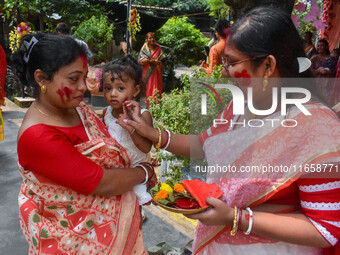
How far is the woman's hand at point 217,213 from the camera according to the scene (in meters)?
1.20

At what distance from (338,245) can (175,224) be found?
2.23m

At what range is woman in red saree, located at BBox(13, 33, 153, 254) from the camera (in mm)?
1300

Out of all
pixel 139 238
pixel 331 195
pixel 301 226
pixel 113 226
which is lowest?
pixel 139 238

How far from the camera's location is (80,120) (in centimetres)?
157

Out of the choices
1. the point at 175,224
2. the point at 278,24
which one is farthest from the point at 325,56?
the point at 278,24

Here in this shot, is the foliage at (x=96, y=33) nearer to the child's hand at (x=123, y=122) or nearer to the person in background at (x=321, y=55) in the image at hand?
the person in background at (x=321, y=55)

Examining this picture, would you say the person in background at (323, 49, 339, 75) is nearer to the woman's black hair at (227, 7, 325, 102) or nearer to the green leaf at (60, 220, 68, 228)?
the woman's black hair at (227, 7, 325, 102)

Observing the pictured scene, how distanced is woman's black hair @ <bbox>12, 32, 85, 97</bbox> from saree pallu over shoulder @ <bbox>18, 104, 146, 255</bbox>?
295mm

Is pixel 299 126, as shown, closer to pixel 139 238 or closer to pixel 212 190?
pixel 212 190

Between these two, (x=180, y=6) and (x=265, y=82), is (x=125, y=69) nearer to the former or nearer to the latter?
(x=265, y=82)

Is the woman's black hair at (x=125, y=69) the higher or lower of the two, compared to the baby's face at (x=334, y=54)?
higher

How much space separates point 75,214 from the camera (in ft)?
4.75

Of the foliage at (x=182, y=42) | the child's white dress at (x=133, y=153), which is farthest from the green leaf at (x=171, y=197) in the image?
the foliage at (x=182, y=42)

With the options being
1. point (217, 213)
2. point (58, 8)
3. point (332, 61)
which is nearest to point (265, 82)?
point (217, 213)
